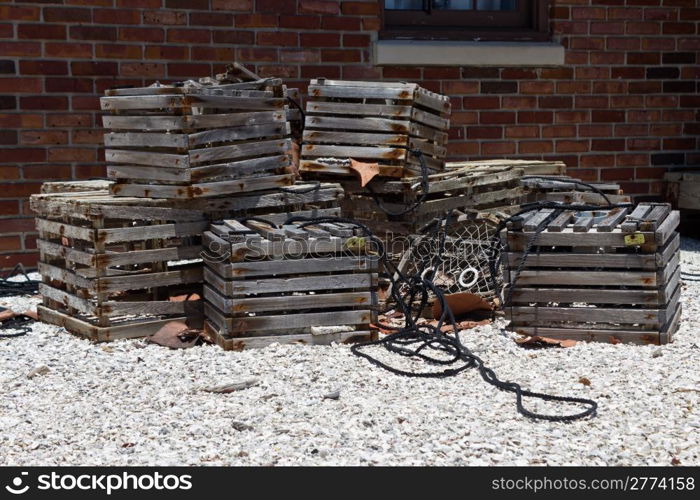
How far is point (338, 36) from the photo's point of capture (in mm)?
7930

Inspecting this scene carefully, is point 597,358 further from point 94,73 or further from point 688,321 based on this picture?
point 94,73

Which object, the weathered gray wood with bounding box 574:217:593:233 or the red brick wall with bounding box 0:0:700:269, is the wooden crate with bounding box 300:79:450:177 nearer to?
the weathered gray wood with bounding box 574:217:593:233

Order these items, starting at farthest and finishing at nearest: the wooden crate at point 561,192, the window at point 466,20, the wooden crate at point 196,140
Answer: the window at point 466,20
the wooden crate at point 561,192
the wooden crate at point 196,140

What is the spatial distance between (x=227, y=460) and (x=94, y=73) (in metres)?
4.61

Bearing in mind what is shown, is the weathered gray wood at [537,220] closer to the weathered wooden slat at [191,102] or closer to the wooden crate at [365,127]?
the wooden crate at [365,127]

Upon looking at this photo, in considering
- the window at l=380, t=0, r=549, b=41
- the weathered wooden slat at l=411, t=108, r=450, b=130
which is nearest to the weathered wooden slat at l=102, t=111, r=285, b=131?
the weathered wooden slat at l=411, t=108, r=450, b=130

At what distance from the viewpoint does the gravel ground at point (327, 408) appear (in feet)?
11.5

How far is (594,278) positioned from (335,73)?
362 cm

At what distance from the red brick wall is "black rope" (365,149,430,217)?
2.01 meters

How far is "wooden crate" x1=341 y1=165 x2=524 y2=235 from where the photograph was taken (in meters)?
6.09

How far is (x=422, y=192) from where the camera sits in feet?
19.8

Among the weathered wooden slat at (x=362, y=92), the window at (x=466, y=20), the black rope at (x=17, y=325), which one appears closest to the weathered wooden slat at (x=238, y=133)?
the weathered wooden slat at (x=362, y=92)

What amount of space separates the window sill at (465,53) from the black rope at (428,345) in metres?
2.65

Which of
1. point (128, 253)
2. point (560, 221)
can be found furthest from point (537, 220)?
point (128, 253)
